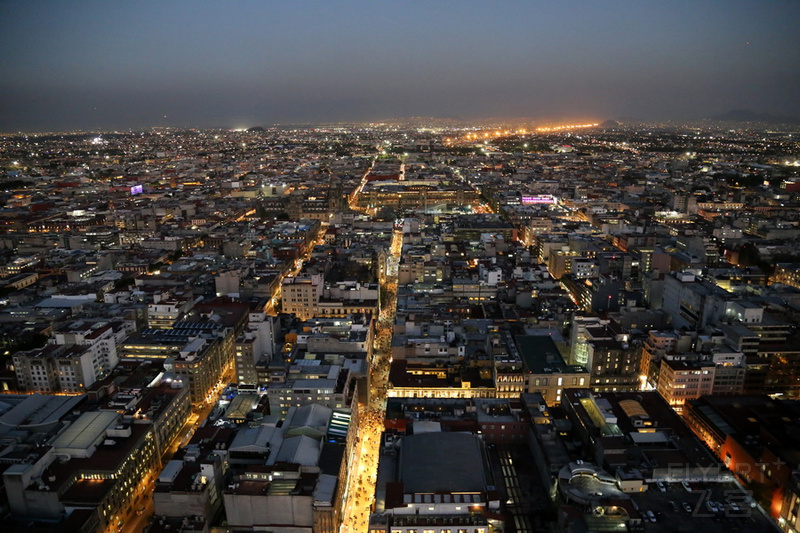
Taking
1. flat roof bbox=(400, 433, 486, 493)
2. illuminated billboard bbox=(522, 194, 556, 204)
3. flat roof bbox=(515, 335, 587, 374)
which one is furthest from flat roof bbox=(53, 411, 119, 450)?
illuminated billboard bbox=(522, 194, 556, 204)

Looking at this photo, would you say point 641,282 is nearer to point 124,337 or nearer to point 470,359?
point 470,359

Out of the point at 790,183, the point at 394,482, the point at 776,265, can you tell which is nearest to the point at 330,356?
the point at 394,482

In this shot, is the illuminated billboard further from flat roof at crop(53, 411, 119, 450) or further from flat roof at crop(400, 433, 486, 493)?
flat roof at crop(53, 411, 119, 450)

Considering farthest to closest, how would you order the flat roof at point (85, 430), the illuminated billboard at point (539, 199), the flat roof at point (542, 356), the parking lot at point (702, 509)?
the illuminated billboard at point (539, 199) < the flat roof at point (542, 356) < the flat roof at point (85, 430) < the parking lot at point (702, 509)

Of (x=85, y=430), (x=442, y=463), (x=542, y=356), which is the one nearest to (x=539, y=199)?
(x=542, y=356)

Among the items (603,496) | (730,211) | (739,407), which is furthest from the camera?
(730,211)

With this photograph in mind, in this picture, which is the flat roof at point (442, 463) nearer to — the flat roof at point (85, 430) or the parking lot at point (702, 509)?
the parking lot at point (702, 509)

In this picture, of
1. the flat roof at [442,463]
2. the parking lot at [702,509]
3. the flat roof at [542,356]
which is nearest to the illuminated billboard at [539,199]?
the flat roof at [542,356]

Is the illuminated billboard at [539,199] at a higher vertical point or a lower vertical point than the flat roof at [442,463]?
higher
